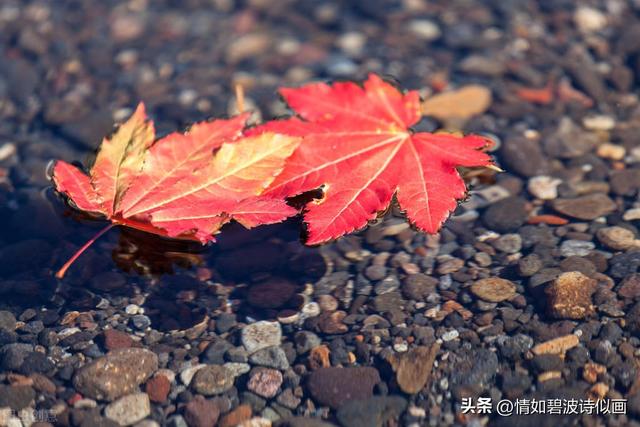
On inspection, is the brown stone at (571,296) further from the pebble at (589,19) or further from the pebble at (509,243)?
the pebble at (589,19)

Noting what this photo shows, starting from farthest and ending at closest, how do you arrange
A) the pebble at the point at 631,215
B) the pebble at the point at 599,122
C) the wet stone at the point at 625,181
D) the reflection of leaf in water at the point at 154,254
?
1. the pebble at the point at 599,122
2. the wet stone at the point at 625,181
3. the pebble at the point at 631,215
4. the reflection of leaf in water at the point at 154,254

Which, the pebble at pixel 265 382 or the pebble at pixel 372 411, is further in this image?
the pebble at pixel 265 382

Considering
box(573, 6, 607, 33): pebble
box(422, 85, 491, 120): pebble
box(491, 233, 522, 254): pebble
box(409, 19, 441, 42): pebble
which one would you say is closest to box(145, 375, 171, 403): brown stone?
box(491, 233, 522, 254): pebble

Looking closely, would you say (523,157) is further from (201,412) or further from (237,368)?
(201,412)

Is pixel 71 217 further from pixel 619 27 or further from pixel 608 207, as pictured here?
pixel 619 27

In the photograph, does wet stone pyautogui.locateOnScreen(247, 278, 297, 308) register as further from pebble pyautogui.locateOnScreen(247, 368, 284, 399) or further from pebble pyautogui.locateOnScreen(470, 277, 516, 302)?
pebble pyautogui.locateOnScreen(470, 277, 516, 302)

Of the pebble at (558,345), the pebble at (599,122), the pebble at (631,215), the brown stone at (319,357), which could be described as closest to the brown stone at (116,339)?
the brown stone at (319,357)
